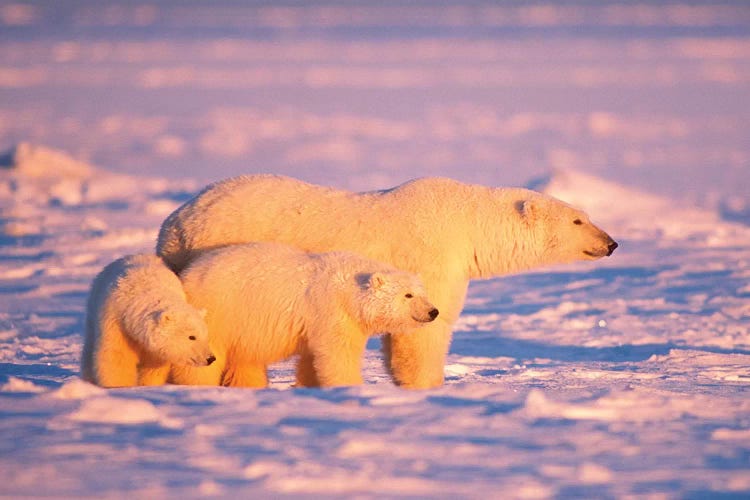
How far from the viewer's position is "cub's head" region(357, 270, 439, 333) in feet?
20.6

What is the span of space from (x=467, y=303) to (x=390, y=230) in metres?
4.04

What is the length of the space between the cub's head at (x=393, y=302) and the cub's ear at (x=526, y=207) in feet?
3.54

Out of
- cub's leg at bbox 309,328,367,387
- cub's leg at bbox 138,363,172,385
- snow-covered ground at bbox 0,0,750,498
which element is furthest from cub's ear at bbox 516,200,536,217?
cub's leg at bbox 138,363,172,385

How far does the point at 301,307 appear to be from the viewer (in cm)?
634

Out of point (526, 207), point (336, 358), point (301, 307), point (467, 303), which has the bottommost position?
point (336, 358)

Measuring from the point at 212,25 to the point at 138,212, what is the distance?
81.4m

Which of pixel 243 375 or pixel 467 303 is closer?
pixel 243 375

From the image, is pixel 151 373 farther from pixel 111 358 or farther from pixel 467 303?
pixel 467 303

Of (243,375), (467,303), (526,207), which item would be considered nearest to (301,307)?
(243,375)

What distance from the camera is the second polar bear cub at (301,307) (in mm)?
6273

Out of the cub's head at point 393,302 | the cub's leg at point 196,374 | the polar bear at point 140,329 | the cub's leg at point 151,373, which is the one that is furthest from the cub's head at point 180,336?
the cub's head at point 393,302

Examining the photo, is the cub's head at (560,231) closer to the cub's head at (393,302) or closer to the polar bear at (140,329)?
the cub's head at (393,302)

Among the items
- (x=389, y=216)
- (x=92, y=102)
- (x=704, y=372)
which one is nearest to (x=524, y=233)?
(x=389, y=216)

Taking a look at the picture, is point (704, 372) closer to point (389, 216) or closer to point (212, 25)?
point (389, 216)
